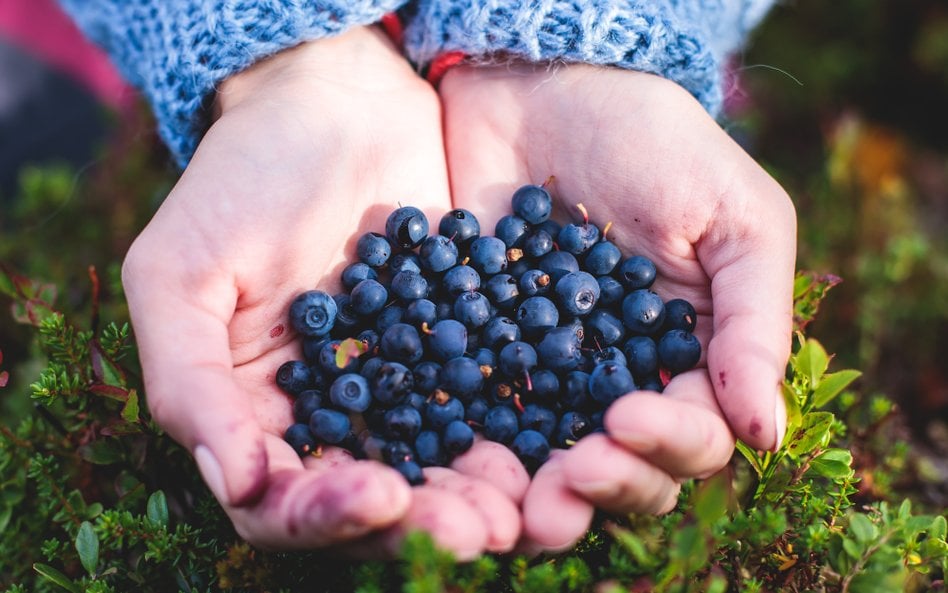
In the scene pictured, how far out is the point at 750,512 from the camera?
161cm

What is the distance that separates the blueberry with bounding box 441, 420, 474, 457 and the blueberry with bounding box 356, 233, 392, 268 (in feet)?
1.68

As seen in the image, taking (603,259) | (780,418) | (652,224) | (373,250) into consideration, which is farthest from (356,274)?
(780,418)

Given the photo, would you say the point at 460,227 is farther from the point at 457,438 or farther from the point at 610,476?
the point at 610,476

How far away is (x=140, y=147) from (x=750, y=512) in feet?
8.91

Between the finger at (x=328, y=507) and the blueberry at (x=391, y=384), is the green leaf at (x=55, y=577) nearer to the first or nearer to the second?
the finger at (x=328, y=507)

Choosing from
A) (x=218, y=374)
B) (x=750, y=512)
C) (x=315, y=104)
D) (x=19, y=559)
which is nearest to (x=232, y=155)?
(x=315, y=104)

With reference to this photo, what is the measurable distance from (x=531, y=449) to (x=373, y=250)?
25.8 inches

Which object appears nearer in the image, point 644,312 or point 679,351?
point 679,351

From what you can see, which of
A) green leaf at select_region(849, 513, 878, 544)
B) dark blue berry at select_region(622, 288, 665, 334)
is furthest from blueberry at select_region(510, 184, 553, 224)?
green leaf at select_region(849, 513, 878, 544)

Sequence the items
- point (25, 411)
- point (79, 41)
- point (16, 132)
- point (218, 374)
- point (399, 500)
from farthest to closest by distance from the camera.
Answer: point (79, 41) → point (16, 132) → point (25, 411) → point (218, 374) → point (399, 500)

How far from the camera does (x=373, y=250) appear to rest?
191 centimetres

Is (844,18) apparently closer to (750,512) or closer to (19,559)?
(750,512)

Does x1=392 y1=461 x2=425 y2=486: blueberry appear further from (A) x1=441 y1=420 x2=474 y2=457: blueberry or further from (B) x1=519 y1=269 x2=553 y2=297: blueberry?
(B) x1=519 y1=269 x2=553 y2=297: blueberry

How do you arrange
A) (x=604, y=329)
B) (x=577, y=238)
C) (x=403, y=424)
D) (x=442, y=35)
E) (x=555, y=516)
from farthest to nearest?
(x=442, y=35)
(x=577, y=238)
(x=604, y=329)
(x=403, y=424)
(x=555, y=516)
